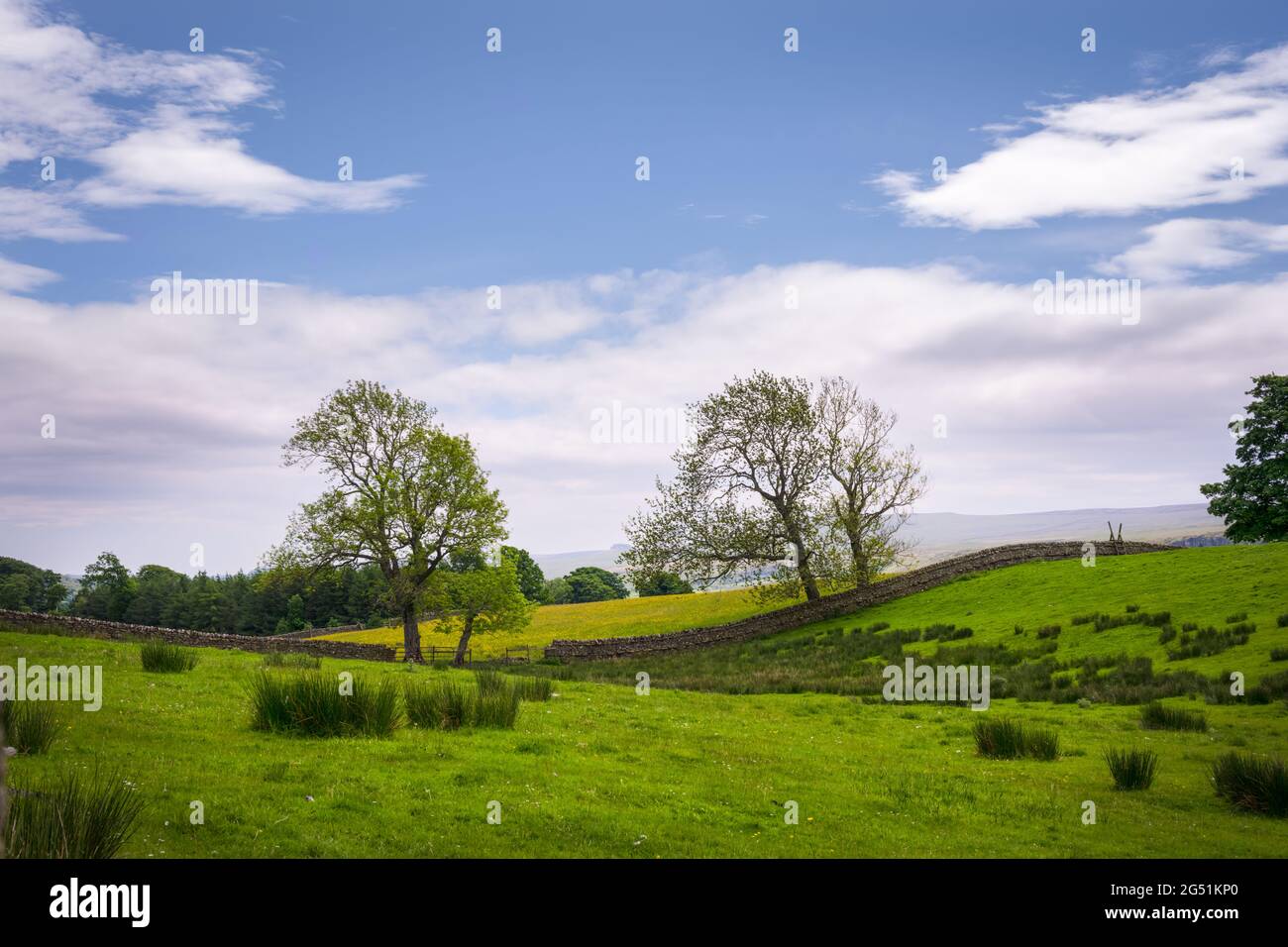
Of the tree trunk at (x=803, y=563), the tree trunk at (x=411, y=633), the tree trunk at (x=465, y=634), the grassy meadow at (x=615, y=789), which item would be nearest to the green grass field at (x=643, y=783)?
the grassy meadow at (x=615, y=789)

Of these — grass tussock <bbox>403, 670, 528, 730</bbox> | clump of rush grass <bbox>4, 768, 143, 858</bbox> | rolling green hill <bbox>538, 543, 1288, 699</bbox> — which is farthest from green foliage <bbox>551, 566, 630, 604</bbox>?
clump of rush grass <bbox>4, 768, 143, 858</bbox>

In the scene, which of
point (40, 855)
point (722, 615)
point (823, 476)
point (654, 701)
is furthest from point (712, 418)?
point (40, 855)

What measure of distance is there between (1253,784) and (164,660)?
2360cm

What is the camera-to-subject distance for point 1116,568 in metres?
51.8

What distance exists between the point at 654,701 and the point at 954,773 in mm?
10379

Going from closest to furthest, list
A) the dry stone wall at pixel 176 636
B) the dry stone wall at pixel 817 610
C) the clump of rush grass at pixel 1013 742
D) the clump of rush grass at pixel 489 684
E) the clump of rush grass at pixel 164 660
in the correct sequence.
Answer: the clump of rush grass at pixel 1013 742
the clump of rush grass at pixel 489 684
the clump of rush grass at pixel 164 660
the dry stone wall at pixel 176 636
the dry stone wall at pixel 817 610

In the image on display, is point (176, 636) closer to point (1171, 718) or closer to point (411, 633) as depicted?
point (411, 633)

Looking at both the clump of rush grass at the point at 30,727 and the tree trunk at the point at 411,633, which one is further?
the tree trunk at the point at 411,633

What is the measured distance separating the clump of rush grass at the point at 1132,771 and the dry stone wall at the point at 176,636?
84.9 feet

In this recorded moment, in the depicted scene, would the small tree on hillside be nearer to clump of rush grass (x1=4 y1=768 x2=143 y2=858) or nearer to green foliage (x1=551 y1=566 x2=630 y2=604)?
clump of rush grass (x1=4 y1=768 x2=143 y2=858)

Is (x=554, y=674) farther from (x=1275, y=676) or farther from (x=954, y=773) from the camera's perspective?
(x=1275, y=676)

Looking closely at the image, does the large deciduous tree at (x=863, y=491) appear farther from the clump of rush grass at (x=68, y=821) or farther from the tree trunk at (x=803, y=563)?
the clump of rush grass at (x=68, y=821)

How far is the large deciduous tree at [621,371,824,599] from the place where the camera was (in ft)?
190

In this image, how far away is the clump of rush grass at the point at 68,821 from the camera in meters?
7.50
